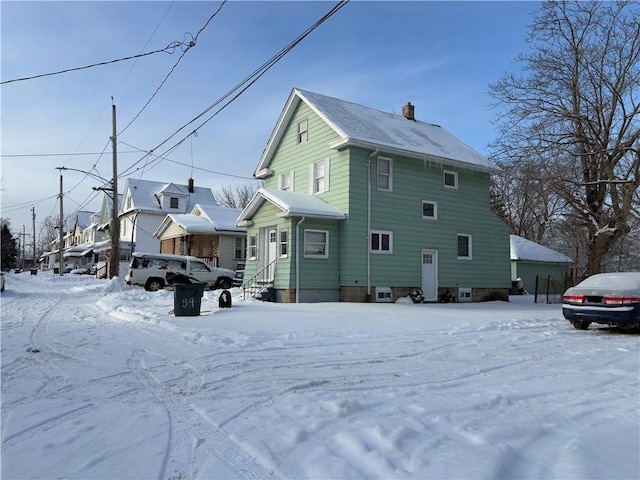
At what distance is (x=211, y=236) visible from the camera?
31.8 metres

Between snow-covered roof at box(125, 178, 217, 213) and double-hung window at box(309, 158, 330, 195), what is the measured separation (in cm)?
2825

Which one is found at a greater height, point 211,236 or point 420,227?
point 211,236

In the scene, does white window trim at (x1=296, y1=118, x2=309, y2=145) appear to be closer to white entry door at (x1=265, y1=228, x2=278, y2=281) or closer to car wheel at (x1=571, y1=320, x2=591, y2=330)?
white entry door at (x1=265, y1=228, x2=278, y2=281)

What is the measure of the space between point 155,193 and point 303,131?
2981 centimetres

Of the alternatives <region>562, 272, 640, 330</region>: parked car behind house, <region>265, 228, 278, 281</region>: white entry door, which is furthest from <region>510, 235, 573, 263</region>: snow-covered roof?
<region>562, 272, 640, 330</region>: parked car behind house

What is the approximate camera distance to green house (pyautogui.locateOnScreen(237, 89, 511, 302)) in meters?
19.0

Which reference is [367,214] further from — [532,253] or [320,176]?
[532,253]

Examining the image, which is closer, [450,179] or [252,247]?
[252,247]

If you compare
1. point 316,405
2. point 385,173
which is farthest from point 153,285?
point 316,405

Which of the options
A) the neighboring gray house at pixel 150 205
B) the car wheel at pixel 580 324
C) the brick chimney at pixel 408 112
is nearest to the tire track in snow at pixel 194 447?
the car wheel at pixel 580 324

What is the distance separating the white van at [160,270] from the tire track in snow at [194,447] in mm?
19860

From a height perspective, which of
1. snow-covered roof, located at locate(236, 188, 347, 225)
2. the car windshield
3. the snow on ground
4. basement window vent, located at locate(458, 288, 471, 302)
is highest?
snow-covered roof, located at locate(236, 188, 347, 225)

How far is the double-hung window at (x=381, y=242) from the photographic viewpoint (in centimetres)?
1972

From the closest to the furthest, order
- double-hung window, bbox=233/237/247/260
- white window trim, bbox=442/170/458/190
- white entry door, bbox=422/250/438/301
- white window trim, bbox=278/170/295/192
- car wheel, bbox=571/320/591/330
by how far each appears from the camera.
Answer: car wheel, bbox=571/320/591/330, white entry door, bbox=422/250/438/301, white window trim, bbox=442/170/458/190, white window trim, bbox=278/170/295/192, double-hung window, bbox=233/237/247/260
